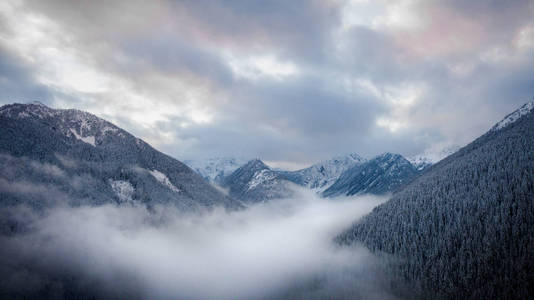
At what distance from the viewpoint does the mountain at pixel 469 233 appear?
115625 mm

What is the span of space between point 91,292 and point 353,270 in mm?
167736

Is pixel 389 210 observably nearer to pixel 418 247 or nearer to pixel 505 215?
pixel 418 247

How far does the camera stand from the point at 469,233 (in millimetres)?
134125

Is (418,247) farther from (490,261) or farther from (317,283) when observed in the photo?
(317,283)

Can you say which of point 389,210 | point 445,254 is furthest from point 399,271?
point 389,210

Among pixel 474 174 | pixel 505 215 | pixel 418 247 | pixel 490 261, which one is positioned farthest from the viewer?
pixel 474 174

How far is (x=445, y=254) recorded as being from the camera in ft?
435

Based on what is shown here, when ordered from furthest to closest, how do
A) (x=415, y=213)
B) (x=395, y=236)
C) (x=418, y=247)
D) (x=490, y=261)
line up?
(x=415, y=213)
(x=395, y=236)
(x=418, y=247)
(x=490, y=261)

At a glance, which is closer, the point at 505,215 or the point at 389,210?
the point at 505,215

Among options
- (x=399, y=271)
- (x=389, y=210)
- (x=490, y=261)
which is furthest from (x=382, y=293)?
(x=389, y=210)

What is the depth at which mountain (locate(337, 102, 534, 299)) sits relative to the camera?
379 ft

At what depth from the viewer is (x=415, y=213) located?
16762 cm

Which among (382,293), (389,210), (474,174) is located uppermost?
(474,174)

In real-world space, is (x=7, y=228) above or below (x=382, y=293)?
above
